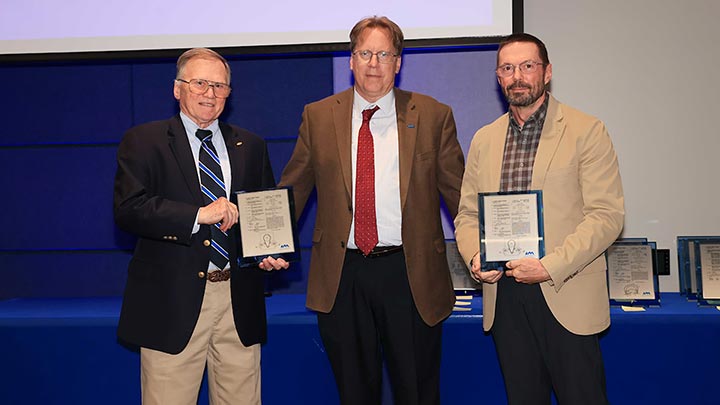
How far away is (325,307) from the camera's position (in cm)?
255

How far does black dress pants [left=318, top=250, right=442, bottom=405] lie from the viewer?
2514 mm

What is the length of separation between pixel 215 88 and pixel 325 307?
904 millimetres

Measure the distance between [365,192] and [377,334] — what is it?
543mm

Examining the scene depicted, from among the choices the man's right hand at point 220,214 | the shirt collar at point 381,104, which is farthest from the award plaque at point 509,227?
the man's right hand at point 220,214

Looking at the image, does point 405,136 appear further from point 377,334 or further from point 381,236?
point 377,334

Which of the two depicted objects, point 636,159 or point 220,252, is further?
point 636,159

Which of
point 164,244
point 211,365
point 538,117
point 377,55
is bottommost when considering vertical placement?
point 211,365

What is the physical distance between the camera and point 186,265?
2.39 meters

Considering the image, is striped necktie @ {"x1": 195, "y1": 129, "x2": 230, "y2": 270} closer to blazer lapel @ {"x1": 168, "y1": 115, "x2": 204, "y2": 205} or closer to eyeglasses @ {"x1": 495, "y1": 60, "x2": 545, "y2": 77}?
blazer lapel @ {"x1": 168, "y1": 115, "x2": 204, "y2": 205}

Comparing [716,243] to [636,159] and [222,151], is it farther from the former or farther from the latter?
[222,151]

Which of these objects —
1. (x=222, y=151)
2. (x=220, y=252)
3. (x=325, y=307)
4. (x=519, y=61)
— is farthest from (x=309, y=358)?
(x=519, y=61)

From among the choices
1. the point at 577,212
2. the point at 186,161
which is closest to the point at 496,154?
the point at 577,212

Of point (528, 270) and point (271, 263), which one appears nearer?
point (528, 270)

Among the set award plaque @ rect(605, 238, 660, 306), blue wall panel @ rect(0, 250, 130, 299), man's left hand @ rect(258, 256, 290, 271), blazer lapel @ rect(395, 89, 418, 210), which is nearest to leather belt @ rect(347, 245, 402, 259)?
blazer lapel @ rect(395, 89, 418, 210)
